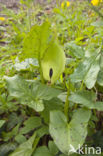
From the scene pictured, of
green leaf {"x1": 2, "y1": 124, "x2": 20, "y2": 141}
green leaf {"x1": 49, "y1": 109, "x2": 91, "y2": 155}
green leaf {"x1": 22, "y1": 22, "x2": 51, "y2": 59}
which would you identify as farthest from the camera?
green leaf {"x1": 2, "y1": 124, "x2": 20, "y2": 141}

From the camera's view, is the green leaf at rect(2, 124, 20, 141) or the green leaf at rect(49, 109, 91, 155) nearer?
the green leaf at rect(49, 109, 91, 155)

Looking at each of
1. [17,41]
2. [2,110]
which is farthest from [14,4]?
[2,110]

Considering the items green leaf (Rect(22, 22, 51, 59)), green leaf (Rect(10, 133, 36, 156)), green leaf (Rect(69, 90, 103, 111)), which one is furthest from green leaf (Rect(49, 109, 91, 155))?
green leaf (Rect(22, 22, 51, 59))

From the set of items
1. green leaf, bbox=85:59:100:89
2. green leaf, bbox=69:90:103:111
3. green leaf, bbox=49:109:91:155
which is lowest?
green leaf, bbox=49:109:91:155

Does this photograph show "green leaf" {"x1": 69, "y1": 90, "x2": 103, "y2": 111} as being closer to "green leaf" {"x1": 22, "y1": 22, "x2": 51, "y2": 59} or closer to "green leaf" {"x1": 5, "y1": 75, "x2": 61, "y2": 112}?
"green leaf" {"x1": 5, "y1": 75, "x2": 61, "y2": 112}

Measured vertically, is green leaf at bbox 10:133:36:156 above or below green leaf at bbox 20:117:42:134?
below
